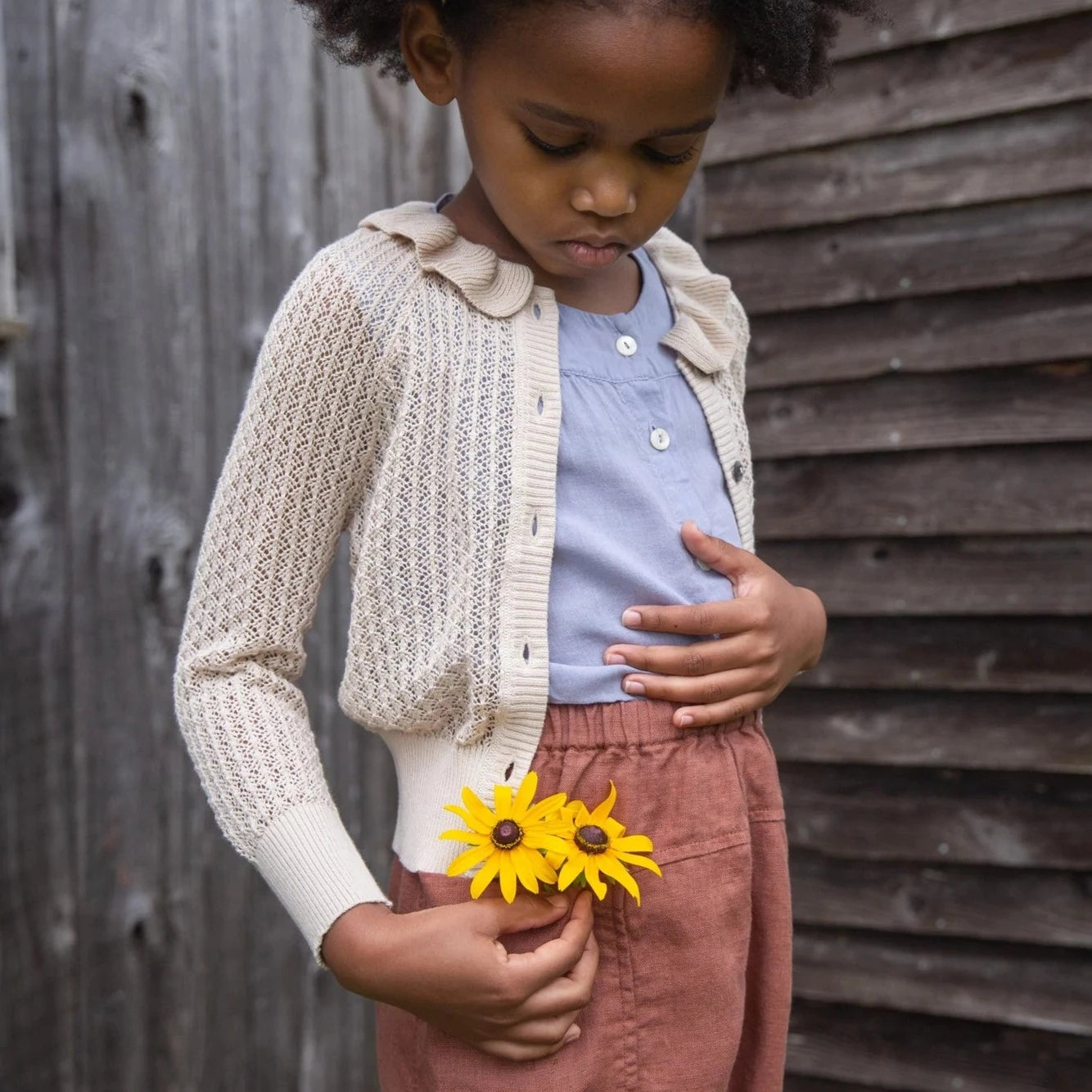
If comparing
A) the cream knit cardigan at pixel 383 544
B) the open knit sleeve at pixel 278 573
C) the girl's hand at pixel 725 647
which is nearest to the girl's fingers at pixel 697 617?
the girl's hand at pixel 725 647

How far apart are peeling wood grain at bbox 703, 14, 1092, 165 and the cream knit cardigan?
143cm

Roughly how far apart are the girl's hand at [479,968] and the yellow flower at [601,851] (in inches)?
2.4

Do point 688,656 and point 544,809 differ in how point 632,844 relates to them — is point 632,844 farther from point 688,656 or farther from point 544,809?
point 688,656

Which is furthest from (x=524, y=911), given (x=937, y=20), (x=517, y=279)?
(x=937, y=20)

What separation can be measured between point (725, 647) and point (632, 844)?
25 cm

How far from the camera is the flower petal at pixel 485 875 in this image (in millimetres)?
1062

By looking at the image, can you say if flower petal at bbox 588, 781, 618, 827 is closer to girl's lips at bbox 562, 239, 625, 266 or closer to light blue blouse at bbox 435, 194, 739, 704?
light blue blouse at bbox 435, 194, 739, 704

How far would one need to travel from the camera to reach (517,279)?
4.10 feet

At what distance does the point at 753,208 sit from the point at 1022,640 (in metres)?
1.13

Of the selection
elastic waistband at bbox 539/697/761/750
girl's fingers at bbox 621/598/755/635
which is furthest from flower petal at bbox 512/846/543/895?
girl's fingers at bbox 621/598/755/635

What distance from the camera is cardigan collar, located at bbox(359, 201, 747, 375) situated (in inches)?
48.4


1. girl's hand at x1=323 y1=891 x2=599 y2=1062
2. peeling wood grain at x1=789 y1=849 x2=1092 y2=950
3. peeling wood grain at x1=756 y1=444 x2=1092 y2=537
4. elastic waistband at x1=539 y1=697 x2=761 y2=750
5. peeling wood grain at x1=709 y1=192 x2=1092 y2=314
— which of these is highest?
peeling wood grain at x1=709 y1=192 x2=1092 y2=314

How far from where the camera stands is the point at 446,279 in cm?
123

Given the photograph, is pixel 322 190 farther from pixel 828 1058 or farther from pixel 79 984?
pixel 828 1058
